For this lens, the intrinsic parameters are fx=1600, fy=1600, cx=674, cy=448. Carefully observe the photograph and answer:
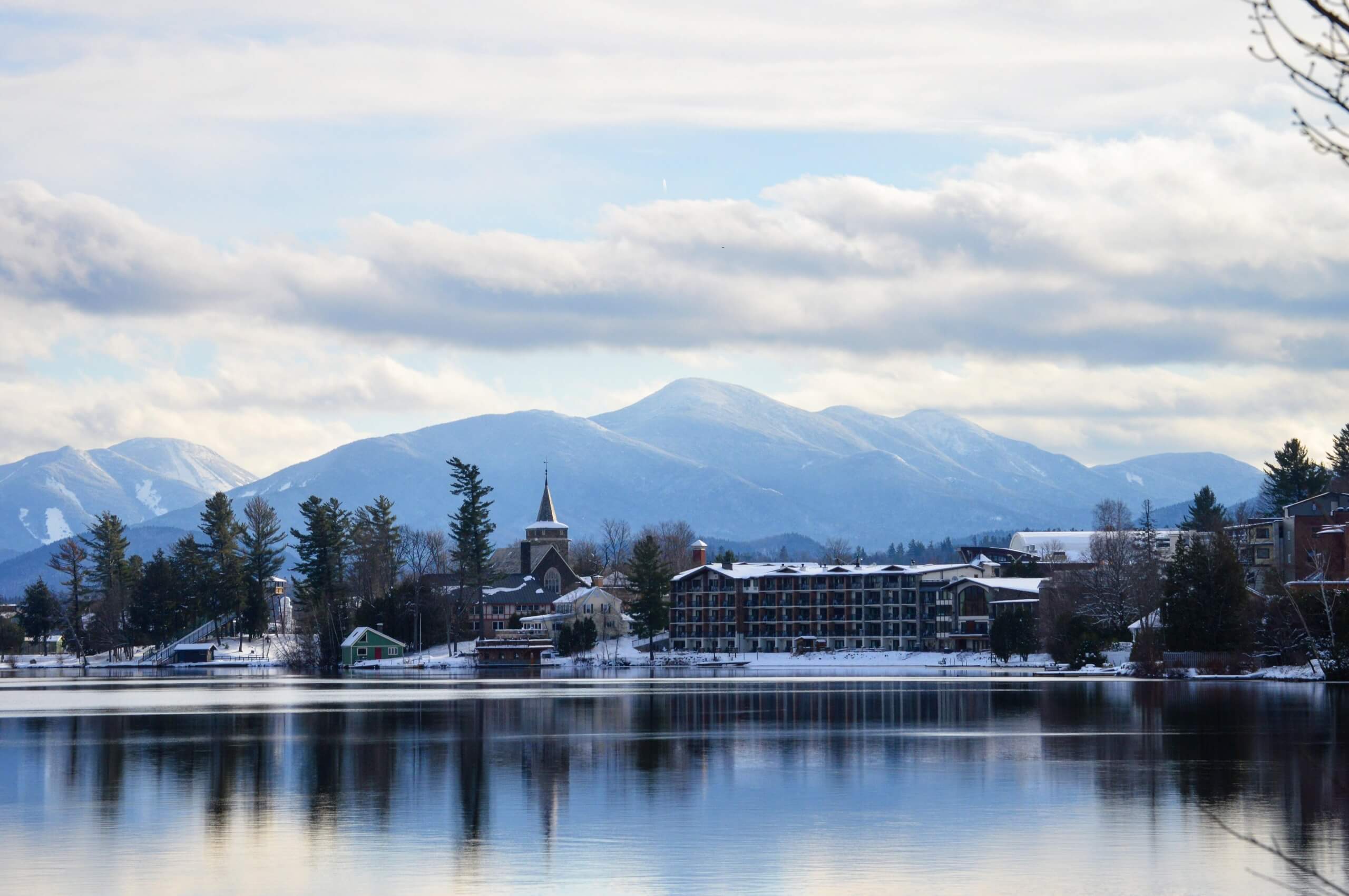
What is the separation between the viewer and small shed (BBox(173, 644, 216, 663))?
547 feet

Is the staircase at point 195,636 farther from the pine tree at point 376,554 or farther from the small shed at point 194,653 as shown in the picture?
the pine tree at point 376,554

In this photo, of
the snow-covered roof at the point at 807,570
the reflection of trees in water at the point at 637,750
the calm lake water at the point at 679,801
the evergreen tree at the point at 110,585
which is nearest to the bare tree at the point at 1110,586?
the snow-covered roof at the point at 807,570

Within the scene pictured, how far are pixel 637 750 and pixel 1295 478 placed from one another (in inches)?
5227

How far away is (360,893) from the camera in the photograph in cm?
2148

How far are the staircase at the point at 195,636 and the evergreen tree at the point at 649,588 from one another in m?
44.7

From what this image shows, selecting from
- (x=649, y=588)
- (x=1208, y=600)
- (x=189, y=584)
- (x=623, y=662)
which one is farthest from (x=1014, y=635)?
(x=189, y=584)

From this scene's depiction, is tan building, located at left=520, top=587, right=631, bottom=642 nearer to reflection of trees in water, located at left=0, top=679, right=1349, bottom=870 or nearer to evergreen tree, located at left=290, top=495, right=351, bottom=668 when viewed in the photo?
evergreen tree, located at left=290, top=495, right=351, bottom=668

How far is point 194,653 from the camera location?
167m

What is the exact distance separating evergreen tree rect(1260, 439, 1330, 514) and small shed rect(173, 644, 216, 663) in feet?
359

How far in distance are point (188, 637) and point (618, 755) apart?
470ft

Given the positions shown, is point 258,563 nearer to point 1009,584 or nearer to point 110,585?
point 110,585

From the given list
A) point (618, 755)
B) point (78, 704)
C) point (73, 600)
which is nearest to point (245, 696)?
point (78, 704)

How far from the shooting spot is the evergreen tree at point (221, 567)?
172m

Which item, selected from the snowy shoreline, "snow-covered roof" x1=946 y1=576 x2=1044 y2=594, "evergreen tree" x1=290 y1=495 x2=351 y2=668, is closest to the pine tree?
"evergreen tree" x1=290 y1=495 x2=351 y2=668
